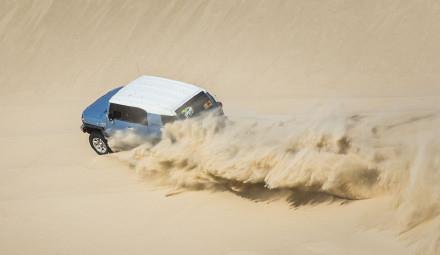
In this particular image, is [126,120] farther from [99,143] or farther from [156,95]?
[99,143]

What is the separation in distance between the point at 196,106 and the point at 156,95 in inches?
25.6

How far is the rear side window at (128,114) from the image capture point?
9.30 m

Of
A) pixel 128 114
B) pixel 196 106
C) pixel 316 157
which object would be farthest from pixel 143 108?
pixel 316 157

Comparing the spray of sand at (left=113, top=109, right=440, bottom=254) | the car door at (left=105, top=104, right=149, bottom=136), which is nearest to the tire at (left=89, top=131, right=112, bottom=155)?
the car door at (left=105, top=104, right=149, bottom=136)

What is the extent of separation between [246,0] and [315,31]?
5.97 feet

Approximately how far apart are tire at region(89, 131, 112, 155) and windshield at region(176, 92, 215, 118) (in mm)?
1427

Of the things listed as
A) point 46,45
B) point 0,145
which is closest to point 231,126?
point 0,145

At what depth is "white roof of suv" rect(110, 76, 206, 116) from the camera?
9.20 m

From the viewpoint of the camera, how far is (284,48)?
13234 millimetres

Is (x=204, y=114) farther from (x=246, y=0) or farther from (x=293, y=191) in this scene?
(x=246, y=0)

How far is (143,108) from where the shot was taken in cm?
927

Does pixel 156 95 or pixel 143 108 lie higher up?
pixel 156 95

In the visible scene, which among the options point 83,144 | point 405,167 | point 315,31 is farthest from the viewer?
point 315,31

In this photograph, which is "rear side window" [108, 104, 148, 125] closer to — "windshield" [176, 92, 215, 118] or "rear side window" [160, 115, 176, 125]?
"rear side window" [160, 115, 176, 125]
